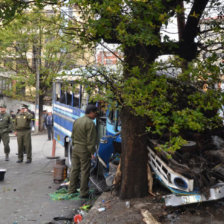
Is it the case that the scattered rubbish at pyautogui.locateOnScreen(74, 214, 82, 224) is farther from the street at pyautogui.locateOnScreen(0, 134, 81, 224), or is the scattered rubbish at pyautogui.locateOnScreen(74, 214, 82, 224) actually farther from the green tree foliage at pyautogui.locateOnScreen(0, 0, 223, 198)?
the green tree foliage at pyautogui.locateOnScreen(0, 0, 223, 198)

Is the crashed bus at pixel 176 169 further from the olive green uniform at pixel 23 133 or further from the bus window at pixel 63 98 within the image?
the olive green uniform at pixel 23 133

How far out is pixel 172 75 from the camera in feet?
19.3

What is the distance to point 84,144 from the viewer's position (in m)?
7.37

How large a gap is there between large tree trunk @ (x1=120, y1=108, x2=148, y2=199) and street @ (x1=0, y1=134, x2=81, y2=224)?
129 cm

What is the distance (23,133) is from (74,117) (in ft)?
8.87

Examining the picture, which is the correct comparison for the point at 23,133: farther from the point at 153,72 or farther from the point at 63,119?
the point at 153,72

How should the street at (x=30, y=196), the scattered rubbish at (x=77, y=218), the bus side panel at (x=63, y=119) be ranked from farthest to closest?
the bus side panel at (x=63, y=119)
the street at (x=30, y=196)
the scattered rubbish at (x=77, y=218)

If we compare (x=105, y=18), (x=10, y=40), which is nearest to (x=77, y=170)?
(x=105, y=18)

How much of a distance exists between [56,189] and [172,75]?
416 cm

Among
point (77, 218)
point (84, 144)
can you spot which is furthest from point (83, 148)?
point (77, 218)

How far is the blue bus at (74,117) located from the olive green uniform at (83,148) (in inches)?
9.5

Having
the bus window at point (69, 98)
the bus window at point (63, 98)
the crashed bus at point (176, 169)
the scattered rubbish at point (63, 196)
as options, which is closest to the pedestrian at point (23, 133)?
the bus window at point (63, 98)

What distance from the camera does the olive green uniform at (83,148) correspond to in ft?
23.8

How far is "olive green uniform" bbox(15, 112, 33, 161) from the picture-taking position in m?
11.9
